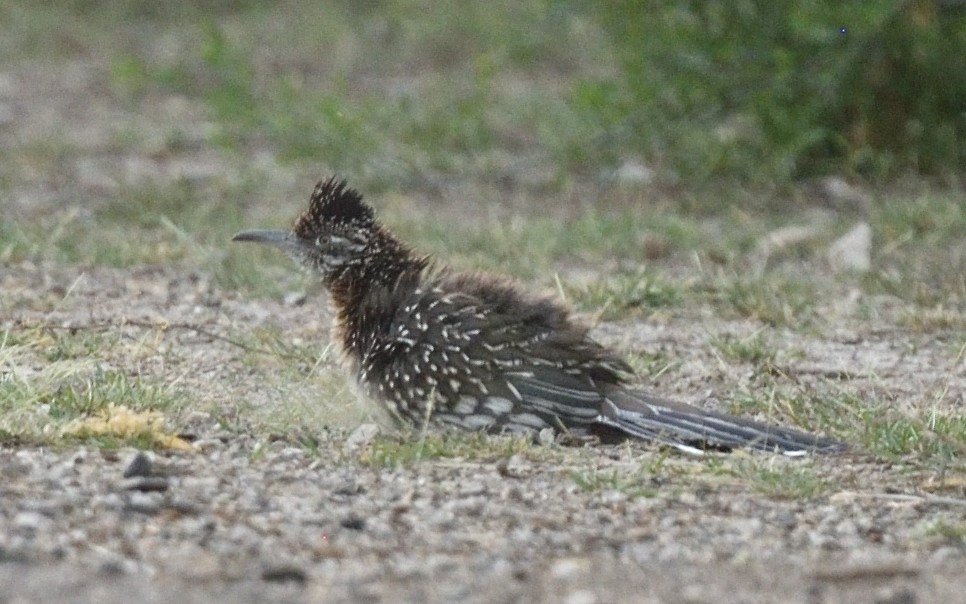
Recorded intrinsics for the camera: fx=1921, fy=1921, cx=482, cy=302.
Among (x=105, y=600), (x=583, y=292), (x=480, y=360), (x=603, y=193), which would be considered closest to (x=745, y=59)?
(x=603, y=193)

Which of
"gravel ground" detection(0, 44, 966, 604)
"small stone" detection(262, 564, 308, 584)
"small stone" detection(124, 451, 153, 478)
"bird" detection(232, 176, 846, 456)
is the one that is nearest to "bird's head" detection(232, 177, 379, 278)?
"bird" detection(232, 176, 846, 456)

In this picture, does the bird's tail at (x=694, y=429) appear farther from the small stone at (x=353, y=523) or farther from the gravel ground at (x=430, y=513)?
the small stone at (x=353, y=523)

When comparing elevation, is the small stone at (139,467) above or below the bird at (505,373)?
below

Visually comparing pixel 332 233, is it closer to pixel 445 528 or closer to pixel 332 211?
pixel 332 211

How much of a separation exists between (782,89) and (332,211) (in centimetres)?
455

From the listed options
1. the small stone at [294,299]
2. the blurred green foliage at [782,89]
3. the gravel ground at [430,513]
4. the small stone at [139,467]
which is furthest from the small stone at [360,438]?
the blurred green foliage at [782,89]

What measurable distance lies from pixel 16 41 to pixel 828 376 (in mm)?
11103

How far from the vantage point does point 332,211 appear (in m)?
7.30

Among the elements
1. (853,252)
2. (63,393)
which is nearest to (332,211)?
(63,393)

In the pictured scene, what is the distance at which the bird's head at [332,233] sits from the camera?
7.17 meters

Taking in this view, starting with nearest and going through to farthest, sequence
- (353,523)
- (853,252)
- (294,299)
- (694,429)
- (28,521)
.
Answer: (28,521), (353,523), (694,429), (294,299), (853,252)

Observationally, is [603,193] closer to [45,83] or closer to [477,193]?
[477,193]

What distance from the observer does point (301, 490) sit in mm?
5441

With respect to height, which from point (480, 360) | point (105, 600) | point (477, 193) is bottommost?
point (105, 600)
